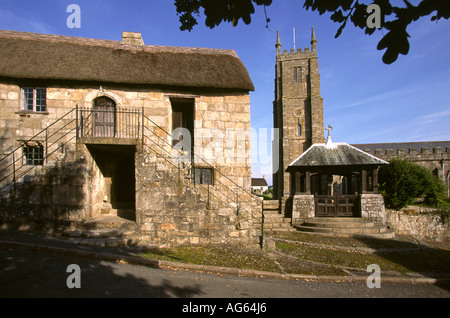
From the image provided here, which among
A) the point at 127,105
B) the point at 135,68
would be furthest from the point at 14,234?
the point at 135,68

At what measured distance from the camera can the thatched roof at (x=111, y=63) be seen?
992 cm

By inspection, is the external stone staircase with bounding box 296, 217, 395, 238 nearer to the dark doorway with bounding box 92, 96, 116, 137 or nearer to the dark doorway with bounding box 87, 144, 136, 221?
the dark doorway with bounding box 87, 144, 136, 221

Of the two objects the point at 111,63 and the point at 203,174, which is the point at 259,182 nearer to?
the point at 203,174

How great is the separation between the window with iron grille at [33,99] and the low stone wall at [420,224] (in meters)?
19.6

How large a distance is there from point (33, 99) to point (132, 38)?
17.3 feet

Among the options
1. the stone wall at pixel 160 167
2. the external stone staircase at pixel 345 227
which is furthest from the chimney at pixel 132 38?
the external stone staircase at pixel 345 227

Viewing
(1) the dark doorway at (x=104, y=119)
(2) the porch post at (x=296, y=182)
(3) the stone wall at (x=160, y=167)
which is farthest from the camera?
(2) the porch post at (x=296, y=182)

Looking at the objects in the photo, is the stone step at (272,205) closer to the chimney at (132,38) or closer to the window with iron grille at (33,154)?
the chimney at (132,38)

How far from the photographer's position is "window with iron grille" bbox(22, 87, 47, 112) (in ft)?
33.0

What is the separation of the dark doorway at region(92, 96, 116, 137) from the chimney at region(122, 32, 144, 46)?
3.70 metres

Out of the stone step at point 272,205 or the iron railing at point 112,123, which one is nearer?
the iron railing at point 112,123

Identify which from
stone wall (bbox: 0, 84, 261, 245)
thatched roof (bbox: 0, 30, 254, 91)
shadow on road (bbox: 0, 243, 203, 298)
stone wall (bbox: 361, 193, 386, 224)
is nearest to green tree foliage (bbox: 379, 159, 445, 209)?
stone wall (bbox: 361, 193, 386, 224)

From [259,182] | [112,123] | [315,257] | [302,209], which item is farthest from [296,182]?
[259,182]
